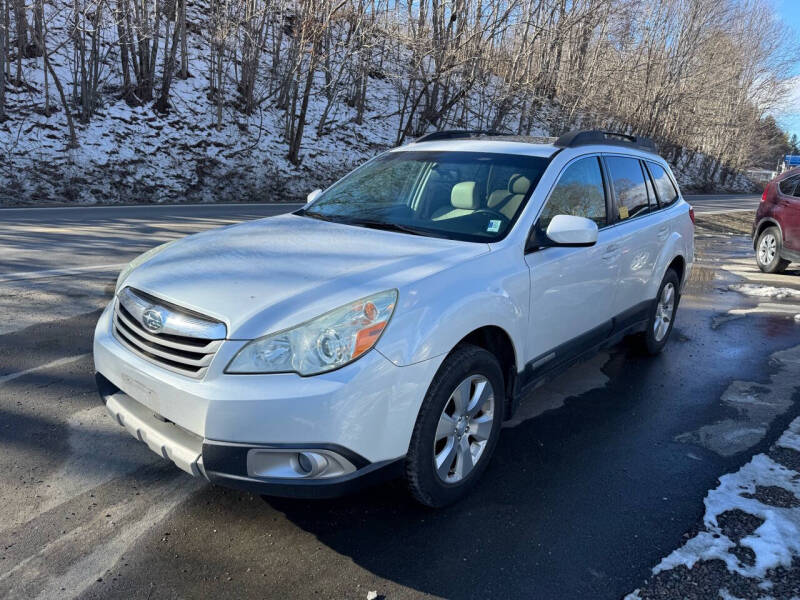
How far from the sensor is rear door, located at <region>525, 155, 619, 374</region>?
11.3 feet

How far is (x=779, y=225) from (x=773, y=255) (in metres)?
0.50

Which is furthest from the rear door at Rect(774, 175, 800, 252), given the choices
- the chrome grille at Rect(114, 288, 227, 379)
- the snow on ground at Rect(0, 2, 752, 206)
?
the snow on ground at Rect(0, 2, 752, 206)

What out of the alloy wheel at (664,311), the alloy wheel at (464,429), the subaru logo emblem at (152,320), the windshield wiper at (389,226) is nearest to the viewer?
the subaru logo emblem at (152,320)

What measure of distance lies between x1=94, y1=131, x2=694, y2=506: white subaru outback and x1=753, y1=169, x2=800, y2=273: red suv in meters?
6.74

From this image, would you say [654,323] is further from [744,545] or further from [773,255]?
[773,255]

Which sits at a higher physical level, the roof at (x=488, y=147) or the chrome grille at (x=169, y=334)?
the roof at (x=488, y=147)

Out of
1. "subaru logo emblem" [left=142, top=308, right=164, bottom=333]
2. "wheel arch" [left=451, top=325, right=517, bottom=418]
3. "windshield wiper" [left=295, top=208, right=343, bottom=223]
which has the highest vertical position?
"windshield wiper" [left=295, top=208, right=343, bottom=223]

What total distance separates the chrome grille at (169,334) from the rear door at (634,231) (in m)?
3.01

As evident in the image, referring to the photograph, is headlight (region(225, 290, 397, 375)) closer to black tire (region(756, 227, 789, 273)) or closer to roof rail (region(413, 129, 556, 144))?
roof rail (region(413, 129, 556, 144))

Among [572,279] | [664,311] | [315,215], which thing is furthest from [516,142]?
[664,311]

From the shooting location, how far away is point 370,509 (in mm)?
2969

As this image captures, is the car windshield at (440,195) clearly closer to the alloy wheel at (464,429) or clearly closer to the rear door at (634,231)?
the alloy wheel at (464,429)

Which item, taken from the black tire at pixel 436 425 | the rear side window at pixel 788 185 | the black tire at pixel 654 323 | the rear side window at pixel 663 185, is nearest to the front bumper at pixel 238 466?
the black tire at pixel 436 425

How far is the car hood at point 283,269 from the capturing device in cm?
252
